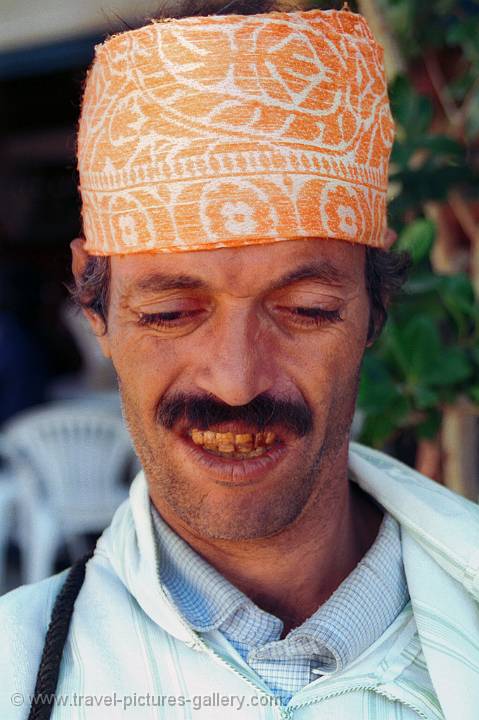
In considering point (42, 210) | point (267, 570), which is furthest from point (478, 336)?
point (42, 210)

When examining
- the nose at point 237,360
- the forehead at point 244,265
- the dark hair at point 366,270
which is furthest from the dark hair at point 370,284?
the nose at point 237,360

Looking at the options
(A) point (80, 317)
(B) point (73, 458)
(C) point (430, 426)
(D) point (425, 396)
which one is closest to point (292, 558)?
(D) point (425, 396)

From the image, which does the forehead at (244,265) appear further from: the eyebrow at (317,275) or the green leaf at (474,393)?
the green leaf at (474,393)

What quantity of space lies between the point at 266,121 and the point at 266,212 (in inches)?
5.6

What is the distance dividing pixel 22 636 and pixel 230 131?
86 centimetres

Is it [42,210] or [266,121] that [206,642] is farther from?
[42,210]

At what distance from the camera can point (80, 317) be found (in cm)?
229

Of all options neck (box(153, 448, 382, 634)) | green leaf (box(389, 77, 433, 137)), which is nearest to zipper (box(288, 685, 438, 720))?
neck (box(153, 448, 382, 634))

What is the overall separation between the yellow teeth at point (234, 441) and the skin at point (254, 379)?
19 mm

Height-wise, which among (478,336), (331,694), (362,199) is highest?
(362,199)

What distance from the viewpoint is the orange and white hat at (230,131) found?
138cm

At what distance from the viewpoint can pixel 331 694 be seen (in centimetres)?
137

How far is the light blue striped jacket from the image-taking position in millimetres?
1353

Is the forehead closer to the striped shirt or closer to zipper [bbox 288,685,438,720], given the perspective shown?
the striped shirt
